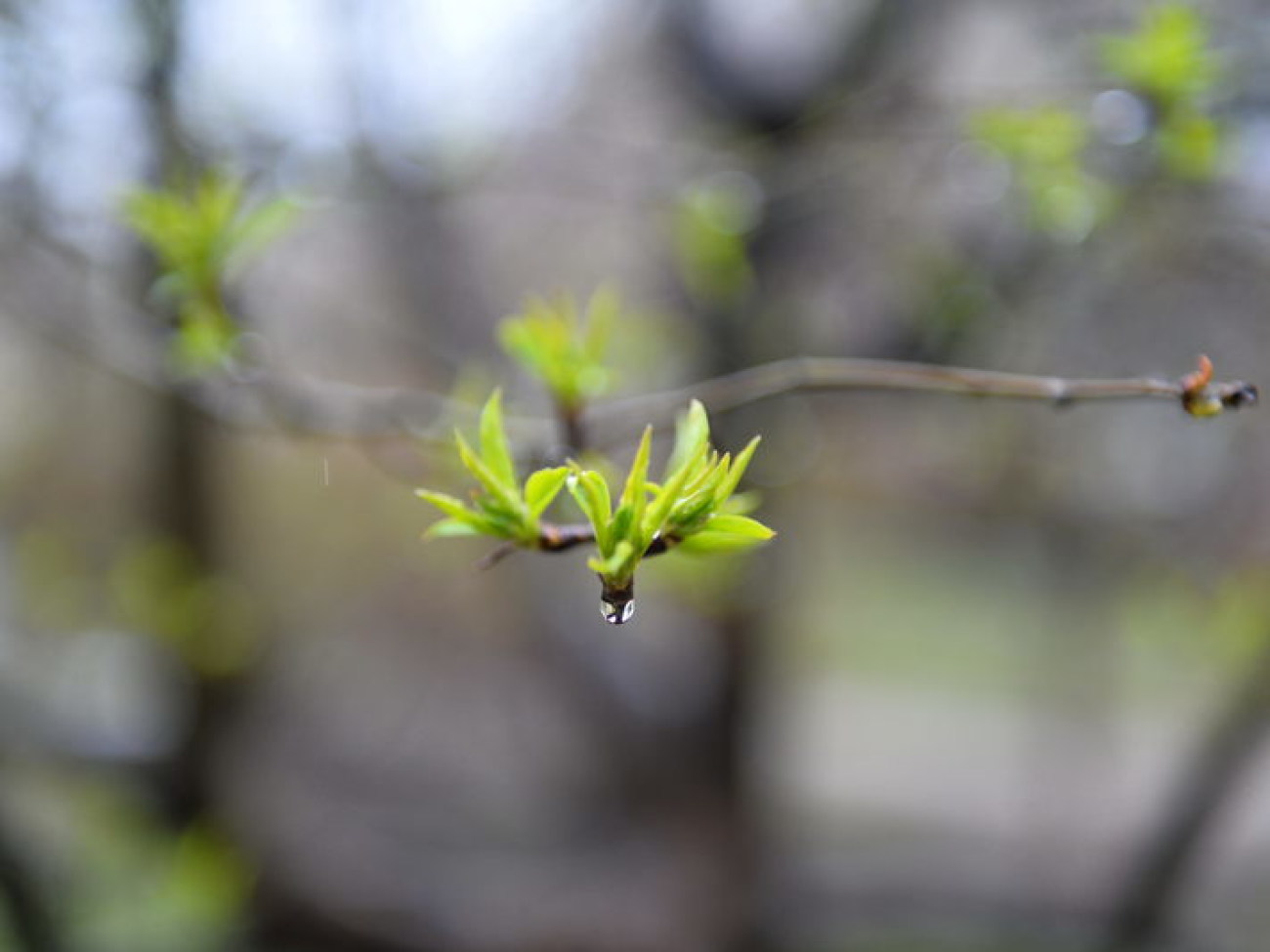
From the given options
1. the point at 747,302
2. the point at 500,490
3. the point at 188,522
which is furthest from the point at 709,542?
the point at 188,522

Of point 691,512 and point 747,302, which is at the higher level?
point 747,302

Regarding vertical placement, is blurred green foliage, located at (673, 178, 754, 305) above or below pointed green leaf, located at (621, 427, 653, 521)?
above

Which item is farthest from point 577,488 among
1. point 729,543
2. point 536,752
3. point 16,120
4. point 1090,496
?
point 536,752

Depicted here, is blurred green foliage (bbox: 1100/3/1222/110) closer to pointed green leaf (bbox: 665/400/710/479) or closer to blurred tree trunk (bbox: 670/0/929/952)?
blurred tree trunk (bbox: 670/0/929/952)

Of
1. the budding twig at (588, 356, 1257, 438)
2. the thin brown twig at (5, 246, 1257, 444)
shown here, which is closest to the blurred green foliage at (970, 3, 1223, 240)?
the thin brown twig at (5, 246, 1257, 444)

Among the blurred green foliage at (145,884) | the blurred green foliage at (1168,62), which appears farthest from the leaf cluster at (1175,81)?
the blurred green foliage at (145,884)

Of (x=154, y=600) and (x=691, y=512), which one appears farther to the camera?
(x=154, y=600)

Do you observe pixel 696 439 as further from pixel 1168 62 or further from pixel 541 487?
pixel 1168 62
